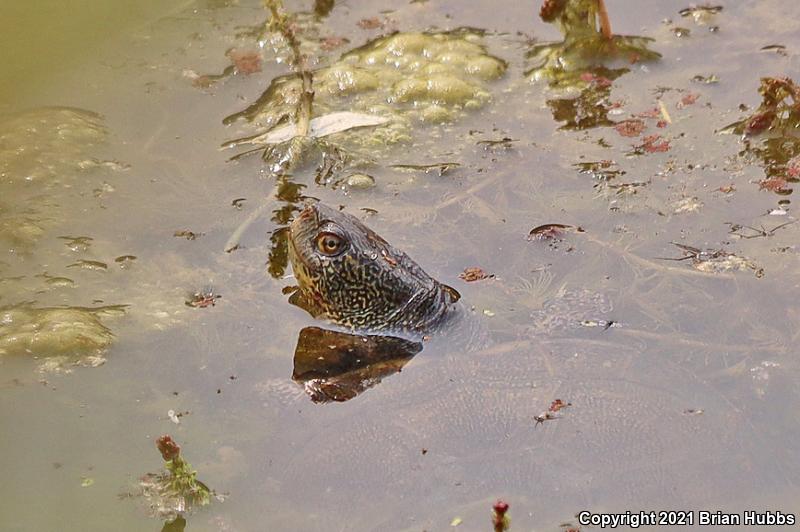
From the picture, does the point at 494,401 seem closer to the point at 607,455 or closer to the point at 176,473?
the point at 607,455

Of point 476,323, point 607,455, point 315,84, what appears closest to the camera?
point 607,455

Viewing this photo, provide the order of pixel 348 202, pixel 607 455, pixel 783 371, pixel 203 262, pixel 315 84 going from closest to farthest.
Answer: pixel 607 455 → pixel 783 371 → pixel 203 262 → pixel 348 202 → pixel 315 84

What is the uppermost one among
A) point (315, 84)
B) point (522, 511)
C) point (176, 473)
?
point (315, 84)

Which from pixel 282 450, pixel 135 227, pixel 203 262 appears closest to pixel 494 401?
pixel 282 450

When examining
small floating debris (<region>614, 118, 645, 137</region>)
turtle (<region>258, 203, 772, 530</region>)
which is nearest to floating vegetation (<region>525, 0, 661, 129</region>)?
small floating debris (<region>614, 118, 645, 137</region>)

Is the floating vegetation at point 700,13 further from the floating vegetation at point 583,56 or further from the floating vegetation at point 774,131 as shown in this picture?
the floating vegetation at point 774,131

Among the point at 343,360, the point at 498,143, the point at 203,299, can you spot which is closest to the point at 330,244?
the point at 343,360

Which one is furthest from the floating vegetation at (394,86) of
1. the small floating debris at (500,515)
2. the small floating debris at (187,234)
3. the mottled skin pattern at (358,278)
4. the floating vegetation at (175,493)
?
the small floating debris at (500,515)

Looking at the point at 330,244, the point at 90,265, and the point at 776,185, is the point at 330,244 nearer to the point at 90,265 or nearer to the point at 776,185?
the point at 90,265

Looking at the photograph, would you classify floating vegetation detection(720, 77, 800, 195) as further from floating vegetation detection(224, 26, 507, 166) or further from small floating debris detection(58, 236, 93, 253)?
small floating debris detection(58, 236, 93, 253)
